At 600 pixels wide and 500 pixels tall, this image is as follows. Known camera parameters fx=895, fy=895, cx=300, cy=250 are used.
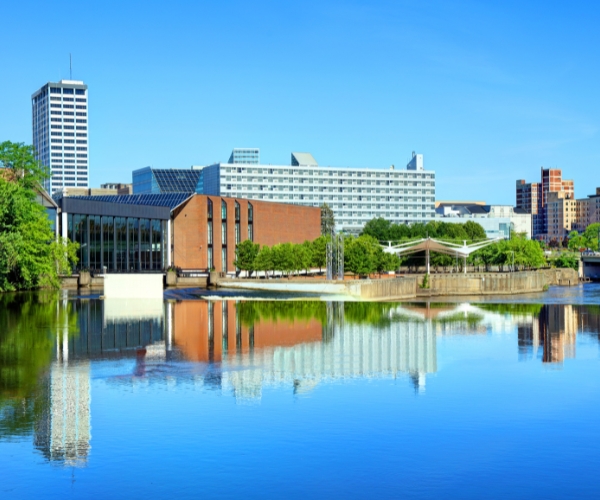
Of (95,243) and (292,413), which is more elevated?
(95,243)

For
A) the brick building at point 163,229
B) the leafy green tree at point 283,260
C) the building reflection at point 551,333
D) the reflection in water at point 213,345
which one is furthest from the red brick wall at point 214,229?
the building reflection at point 551,333

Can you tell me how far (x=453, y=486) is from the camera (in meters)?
21.1

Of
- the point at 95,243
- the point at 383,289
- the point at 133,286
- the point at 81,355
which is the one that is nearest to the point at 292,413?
the point at 81,355

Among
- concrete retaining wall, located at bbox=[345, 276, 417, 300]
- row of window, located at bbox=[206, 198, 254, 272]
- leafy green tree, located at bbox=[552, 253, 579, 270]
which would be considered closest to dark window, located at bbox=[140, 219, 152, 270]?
row of window, located at bbox=[206, 198, 254, 272]

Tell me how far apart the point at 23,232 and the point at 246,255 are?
4705cm

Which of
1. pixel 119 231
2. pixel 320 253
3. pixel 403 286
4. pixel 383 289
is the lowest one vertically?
pixel 383 289

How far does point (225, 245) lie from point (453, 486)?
340ft

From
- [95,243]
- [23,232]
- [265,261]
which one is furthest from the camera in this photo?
[265,261]

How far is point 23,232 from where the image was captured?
2923 inches

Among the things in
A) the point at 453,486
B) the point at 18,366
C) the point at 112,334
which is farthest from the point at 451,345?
the point at 453,486

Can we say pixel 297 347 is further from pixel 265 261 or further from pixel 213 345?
pixel 265 261

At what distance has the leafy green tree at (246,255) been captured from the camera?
11838 centimetres

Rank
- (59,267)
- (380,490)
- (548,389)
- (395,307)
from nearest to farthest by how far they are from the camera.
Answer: (380,490), (548,389), (395,307), (59,267)

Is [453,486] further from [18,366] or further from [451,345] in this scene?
[451,345]
